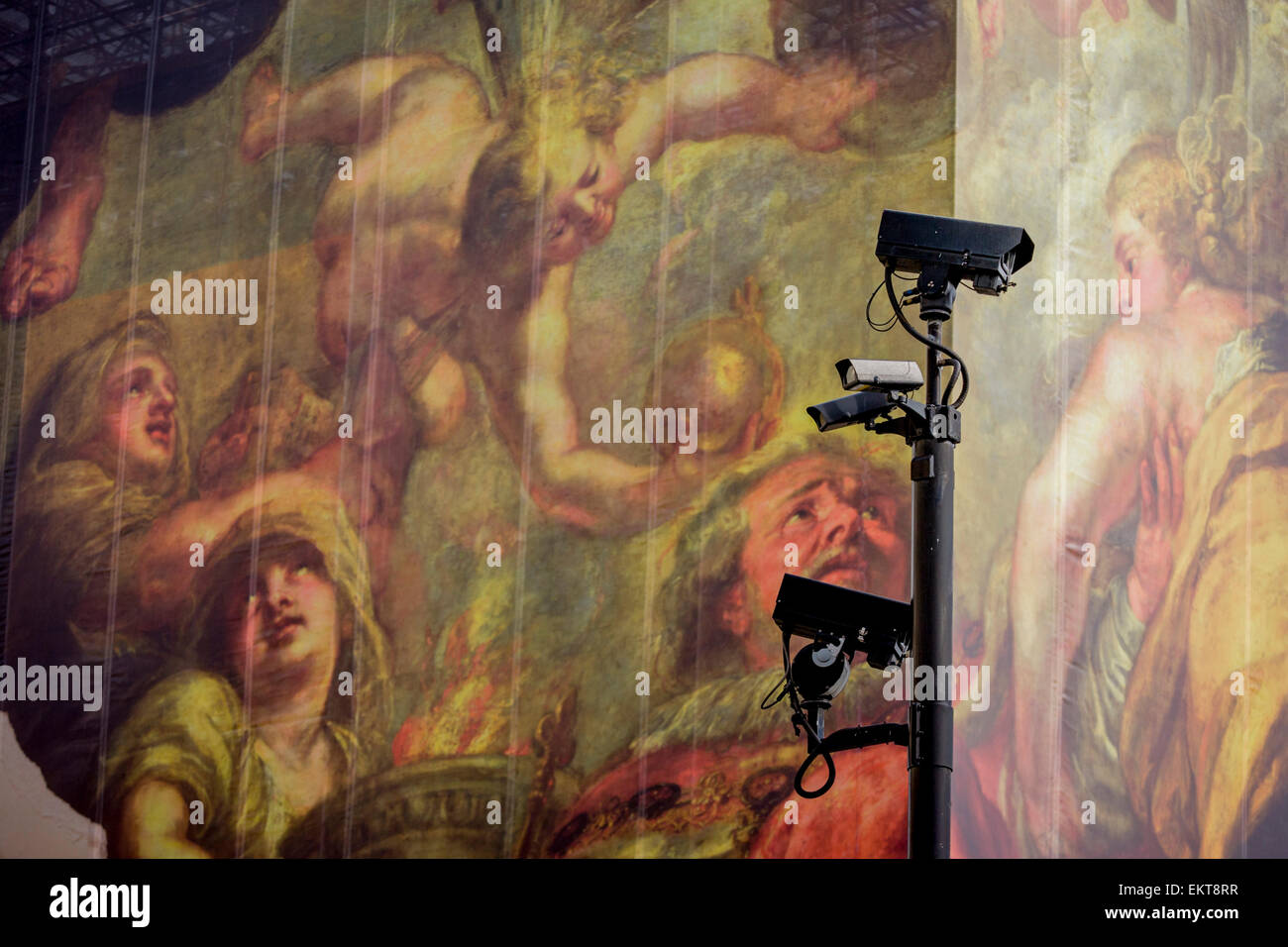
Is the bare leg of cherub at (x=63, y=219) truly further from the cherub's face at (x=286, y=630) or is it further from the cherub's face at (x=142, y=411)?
the cherub's face at (x=286, y=630)

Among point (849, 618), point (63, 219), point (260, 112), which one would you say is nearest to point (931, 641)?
point (849, 618)

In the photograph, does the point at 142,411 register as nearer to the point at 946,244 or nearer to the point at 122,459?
the point at 122,459

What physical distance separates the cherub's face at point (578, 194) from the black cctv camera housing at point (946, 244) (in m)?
5.45

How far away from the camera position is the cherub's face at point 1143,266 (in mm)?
10828

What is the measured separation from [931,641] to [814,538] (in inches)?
204

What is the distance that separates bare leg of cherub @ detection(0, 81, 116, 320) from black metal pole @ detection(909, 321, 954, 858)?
875cm

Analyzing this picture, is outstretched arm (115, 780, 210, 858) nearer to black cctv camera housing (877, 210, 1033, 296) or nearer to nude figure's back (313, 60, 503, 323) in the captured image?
nude figure's back (313, 60, 503, 323)

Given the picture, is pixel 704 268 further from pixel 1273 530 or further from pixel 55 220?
pixel 55 220

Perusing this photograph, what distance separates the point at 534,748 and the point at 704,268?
356 cm

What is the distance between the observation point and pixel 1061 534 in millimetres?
10367

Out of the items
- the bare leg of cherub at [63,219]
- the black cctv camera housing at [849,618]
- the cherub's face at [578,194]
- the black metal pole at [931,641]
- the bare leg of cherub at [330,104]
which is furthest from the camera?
the bare leg of cherub at [63,219]

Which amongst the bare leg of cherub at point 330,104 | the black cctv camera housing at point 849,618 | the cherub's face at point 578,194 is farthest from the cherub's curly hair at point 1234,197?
the black cctv camera housing at point 849,618

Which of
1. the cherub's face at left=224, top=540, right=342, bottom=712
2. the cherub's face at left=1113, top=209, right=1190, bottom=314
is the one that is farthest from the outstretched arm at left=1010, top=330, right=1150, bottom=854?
the cherub's face at left=224, top=540, right=342, bottom=712

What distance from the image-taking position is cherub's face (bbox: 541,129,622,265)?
1102 cm
